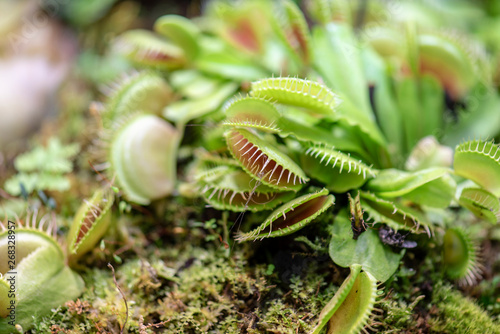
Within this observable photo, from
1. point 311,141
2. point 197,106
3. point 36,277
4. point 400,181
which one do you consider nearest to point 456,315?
point 400,181

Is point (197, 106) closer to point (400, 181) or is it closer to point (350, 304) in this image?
point (400, 181)

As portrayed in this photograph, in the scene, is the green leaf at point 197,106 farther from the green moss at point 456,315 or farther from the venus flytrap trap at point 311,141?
the green moss at point 456,315

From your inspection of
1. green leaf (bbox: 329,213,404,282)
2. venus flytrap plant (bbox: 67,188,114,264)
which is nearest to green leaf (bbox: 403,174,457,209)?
green leaf (bbox: 329,213,404,282)

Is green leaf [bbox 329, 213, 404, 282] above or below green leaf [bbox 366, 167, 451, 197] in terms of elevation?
below

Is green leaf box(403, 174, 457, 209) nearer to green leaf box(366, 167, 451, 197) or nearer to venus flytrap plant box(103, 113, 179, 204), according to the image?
green leaf box(366, 167, 451, 197)

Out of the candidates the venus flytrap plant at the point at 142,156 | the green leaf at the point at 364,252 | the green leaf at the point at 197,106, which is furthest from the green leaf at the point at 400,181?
the venus flytrap plant at the point at 142,156

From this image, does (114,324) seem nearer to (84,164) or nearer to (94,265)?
(94,265)

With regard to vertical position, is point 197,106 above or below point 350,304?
above

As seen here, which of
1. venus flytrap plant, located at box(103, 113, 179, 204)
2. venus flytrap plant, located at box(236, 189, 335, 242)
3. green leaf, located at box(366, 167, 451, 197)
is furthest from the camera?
venus flytrap plant, located at box(103, 113, 179, 204)
